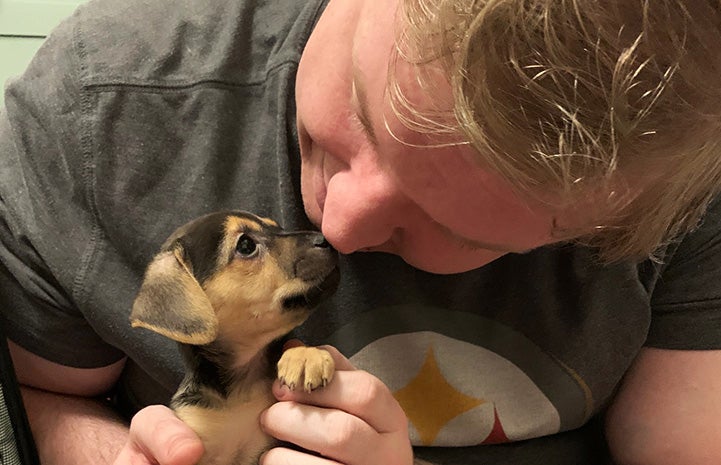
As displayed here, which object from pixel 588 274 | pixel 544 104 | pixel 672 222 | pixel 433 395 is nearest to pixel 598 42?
pixel 544 104

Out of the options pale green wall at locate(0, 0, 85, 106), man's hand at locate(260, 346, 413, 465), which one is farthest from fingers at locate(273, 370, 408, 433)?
pale green wall at locate(0, 0, 85, 106)

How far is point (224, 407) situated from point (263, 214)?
0.33m

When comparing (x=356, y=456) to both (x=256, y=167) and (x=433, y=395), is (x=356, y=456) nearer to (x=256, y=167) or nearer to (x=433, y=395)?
(x=433, y=395)

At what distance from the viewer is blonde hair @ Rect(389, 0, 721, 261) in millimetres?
654

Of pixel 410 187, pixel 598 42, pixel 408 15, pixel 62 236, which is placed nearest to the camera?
pixel 598 42

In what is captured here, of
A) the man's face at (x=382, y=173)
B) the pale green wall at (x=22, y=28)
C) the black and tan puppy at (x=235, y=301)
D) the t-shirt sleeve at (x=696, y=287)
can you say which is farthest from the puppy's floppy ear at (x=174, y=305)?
the pale green wall at (x=22, y=28)

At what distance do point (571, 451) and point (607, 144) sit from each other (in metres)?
0.85

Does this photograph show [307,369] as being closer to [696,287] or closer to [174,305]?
[174,305]

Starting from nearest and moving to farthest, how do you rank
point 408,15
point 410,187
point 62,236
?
point 408,15 < point 410,187 < point 62,236

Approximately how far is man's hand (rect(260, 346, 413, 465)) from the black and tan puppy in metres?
0.09

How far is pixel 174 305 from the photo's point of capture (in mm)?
1125

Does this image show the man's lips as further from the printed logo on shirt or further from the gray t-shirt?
the printed logo on shirt

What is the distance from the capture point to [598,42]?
0.66 m

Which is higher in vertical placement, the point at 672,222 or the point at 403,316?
the point at 672,222
